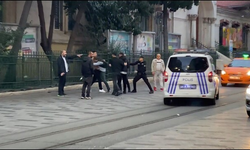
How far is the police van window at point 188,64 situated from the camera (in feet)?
56.5

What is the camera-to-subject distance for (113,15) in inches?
1202

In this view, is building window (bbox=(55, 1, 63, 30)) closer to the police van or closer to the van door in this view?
the police van

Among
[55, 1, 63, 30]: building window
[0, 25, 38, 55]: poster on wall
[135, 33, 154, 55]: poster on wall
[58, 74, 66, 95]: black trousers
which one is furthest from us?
[135, 33, 154, 55]: poster on wall

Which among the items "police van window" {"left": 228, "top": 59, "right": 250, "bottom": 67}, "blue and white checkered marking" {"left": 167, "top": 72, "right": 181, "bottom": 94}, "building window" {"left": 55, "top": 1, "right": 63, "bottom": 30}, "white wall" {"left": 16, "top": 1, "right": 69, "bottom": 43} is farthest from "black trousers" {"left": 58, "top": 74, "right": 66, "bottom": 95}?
"building window" {"left": 55, "top": 1, "right": 63, "bottom": 30}

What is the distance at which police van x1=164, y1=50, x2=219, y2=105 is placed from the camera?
17141 mm

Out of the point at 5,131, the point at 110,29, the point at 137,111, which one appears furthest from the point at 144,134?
the point at 110,29

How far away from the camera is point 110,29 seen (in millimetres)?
30328

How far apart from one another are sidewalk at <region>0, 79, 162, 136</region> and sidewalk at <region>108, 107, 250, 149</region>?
3.41 m

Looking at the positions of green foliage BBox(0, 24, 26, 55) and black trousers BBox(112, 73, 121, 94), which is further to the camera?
green foliage BBox(0, 24, 26, 55)

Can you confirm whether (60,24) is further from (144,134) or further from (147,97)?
(144,134)

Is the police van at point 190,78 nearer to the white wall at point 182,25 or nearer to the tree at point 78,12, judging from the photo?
the tree at point 78,12

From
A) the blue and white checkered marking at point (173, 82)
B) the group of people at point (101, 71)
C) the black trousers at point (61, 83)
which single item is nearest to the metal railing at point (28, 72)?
the group of people at point (101, 71)

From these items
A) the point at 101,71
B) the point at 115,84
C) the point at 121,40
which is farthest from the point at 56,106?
the point at 121,40

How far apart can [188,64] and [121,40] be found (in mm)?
13558
